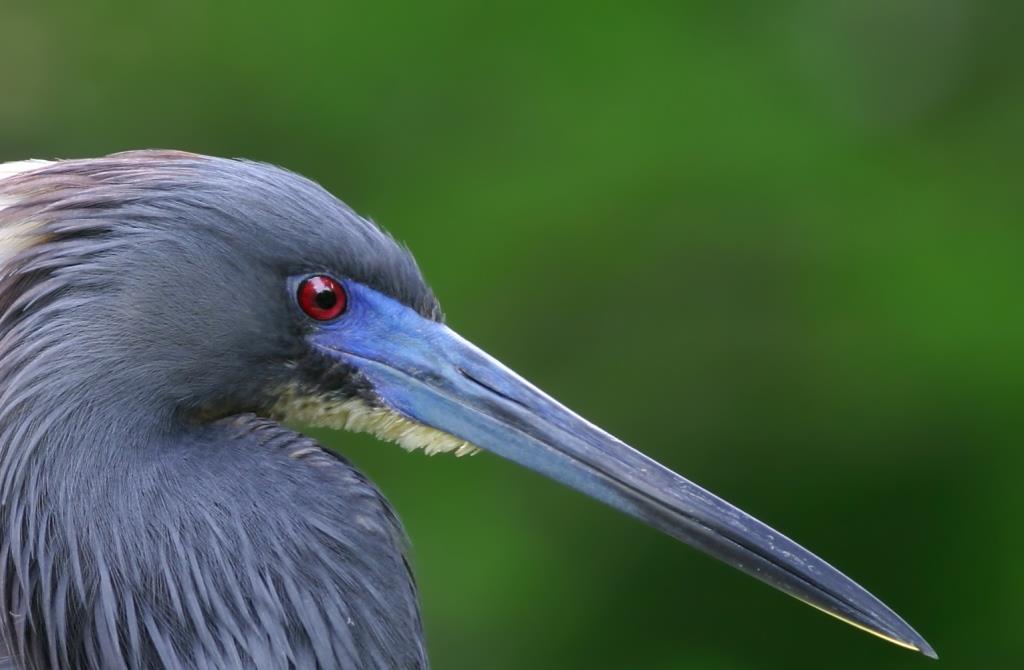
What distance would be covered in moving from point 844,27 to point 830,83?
12.2 inches

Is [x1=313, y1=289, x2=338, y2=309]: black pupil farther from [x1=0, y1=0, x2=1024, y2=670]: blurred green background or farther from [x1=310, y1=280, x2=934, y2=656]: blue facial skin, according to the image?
[x1=0, y1=0, x2=1024, y2=670]: blurred green background

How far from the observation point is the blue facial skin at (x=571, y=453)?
205cm

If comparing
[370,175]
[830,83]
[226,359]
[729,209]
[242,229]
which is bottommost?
[226,359]

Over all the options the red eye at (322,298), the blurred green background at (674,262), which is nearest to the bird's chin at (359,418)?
the red eye at (322,298)

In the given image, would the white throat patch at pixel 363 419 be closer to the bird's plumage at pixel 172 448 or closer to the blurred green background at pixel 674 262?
the bird's plumage at pixel 172 448

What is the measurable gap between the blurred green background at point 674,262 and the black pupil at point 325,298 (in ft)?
7.83

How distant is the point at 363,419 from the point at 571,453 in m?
0.31

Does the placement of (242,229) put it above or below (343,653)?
above

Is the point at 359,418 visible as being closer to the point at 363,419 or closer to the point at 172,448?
the point at 363,419

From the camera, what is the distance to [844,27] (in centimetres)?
523

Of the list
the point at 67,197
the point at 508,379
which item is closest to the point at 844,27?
the point at 508,379

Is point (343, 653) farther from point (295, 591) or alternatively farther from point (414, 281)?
point (414, 281)

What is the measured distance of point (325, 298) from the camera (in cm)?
200

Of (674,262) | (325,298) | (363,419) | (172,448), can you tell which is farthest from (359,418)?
(674,262)
